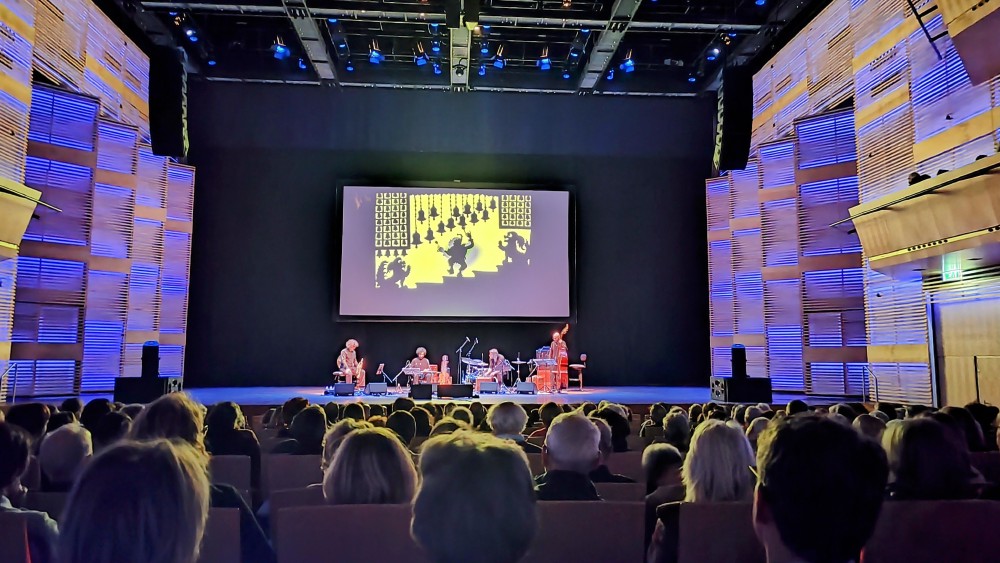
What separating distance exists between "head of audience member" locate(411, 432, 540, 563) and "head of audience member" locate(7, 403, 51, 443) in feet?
11.6

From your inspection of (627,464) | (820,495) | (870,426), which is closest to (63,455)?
(627,464)

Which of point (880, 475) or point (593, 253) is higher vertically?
point (593, 253)

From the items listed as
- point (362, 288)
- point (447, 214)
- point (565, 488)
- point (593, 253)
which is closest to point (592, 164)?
point (593, 253)

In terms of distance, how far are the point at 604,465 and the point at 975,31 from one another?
20.2 feet

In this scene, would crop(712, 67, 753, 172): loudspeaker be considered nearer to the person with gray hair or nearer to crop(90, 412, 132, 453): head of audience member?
the person with gray hair

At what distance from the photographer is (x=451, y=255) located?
12742 mm

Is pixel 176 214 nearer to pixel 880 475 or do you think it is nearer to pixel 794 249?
pixel 794 249

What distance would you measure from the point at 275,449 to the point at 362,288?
8907mm

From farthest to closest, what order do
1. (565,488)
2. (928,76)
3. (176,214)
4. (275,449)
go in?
(176,214), (928,76), (275,449), (565,488)

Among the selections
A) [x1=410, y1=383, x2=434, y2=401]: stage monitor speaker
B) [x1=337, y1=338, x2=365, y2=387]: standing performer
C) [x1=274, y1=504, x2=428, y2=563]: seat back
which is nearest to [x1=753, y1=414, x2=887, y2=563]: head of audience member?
[x1=274, y1=504, x2=428, y2=563]: seat back

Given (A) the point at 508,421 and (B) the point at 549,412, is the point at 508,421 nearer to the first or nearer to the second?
(A) the point at 508,421

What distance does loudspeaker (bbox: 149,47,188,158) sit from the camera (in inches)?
369

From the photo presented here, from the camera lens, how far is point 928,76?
8312 millimetres

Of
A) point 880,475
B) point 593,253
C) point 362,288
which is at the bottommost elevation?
point 880,475
